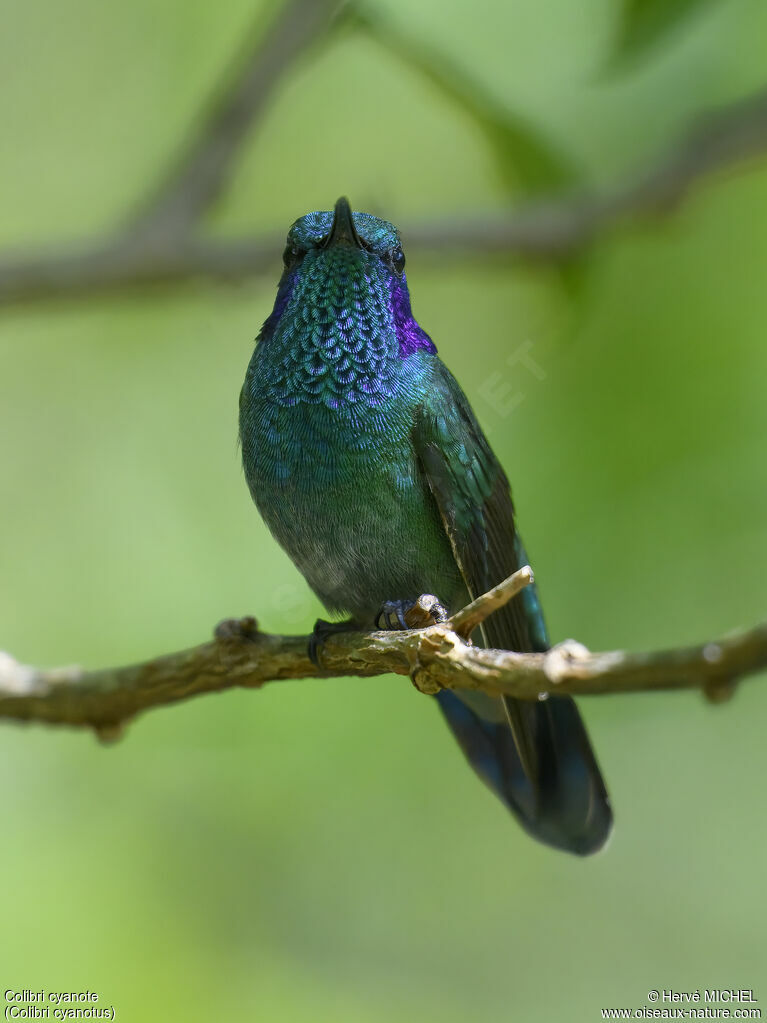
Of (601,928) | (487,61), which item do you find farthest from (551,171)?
(601,928)

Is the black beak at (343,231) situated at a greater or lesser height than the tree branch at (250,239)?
lesser

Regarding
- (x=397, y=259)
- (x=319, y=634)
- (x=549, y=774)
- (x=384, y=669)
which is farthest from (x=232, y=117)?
(x=549, y=774)

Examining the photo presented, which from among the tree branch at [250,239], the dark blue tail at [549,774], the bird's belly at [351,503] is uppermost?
the tree branch at [250,239]

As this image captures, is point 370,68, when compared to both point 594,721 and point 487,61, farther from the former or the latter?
point 594,721

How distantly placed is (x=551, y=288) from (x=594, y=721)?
265cm

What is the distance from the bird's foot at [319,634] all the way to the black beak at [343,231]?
129 centimetres

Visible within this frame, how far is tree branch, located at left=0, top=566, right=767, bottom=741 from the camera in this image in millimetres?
1911

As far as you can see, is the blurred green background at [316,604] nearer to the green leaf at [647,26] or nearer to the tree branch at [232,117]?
the tree branch at [232,117]

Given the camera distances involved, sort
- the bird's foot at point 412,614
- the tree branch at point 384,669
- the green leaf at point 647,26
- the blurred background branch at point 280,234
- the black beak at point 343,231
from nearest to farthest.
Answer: the tree branch at point 384,669, the green leaf at point 647,26, the bird's foot at point 412,614, the black beak at point 343,231, the blurred background branch at point 280,234

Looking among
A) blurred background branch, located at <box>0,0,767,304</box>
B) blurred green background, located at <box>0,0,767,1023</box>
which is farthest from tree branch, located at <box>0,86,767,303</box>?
blurred green background, located at <box>0,0,767,1023</box>

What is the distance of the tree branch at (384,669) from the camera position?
1.91 meters

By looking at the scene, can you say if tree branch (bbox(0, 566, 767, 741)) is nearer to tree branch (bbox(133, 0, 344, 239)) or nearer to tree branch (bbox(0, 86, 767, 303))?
tree branch (bbox(0, 86, 767, 303))

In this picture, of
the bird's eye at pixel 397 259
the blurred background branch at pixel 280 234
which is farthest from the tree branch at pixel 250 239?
the bird's eye at pixel 397 259

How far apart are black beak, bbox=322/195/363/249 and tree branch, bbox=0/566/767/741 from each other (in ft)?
4.23
